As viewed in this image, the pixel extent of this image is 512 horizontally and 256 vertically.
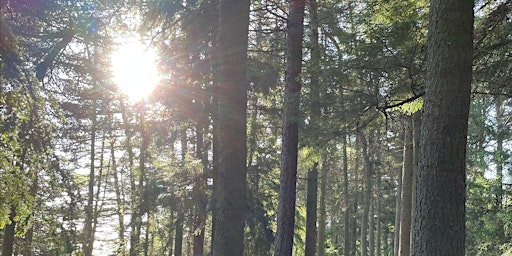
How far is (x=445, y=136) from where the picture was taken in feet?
12.2

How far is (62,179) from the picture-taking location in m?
4.73

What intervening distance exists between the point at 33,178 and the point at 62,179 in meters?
0.38

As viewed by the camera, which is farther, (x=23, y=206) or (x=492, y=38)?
(x=492, y=38)

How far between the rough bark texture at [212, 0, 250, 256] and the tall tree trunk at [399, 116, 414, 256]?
532 centimetres

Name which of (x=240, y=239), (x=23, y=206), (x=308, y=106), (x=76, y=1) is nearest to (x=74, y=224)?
(x=23, y=206)

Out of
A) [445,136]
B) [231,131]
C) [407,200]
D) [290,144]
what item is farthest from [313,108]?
[445,136]

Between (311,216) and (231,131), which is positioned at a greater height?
(231,131)

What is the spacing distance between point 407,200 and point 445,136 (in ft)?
21.3

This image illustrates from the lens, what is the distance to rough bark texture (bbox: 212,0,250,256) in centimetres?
540

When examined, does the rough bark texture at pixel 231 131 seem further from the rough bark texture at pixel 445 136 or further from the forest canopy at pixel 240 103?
the rough bark texture at pixel 445 136

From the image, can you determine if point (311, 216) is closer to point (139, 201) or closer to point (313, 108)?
point (139, 201)

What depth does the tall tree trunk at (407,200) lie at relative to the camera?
9.45 metres

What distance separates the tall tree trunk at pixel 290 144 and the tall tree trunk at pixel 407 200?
3.22 metres

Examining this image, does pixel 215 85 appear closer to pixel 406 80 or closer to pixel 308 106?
pixel 308 106
